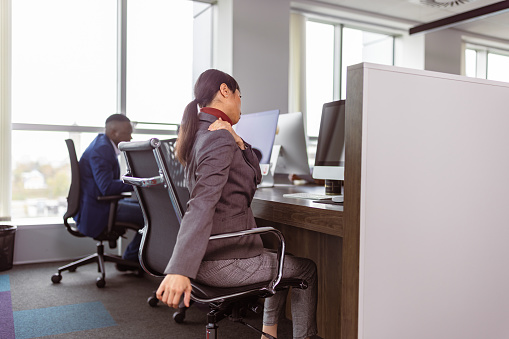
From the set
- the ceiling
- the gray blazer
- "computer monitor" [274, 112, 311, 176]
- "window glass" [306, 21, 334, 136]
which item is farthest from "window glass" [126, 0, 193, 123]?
the gray blazer

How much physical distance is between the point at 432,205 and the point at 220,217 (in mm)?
795

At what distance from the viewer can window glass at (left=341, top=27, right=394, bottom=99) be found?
630 cm

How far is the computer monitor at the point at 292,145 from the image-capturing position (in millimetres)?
3133

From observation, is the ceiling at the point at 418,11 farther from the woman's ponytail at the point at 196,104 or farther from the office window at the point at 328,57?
the woman's ponytail at the point at 196,104

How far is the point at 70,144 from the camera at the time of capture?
3.47 meters

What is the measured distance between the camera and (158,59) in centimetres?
493

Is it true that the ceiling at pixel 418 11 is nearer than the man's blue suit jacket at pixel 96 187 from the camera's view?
No

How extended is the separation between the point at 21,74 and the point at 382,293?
4.07m

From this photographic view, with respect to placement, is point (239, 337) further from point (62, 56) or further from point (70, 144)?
point (62, 56)

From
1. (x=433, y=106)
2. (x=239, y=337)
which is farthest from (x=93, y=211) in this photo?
(x=433, y=106)

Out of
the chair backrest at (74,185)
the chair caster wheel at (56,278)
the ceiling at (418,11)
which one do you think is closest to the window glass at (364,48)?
the ceiling at (418,11)

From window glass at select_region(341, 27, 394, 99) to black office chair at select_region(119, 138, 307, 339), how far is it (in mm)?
4657

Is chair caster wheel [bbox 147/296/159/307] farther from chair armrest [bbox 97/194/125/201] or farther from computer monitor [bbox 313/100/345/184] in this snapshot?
computer monitor [bbox 313/100/345/184]

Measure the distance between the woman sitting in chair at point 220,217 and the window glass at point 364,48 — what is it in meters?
4.63
